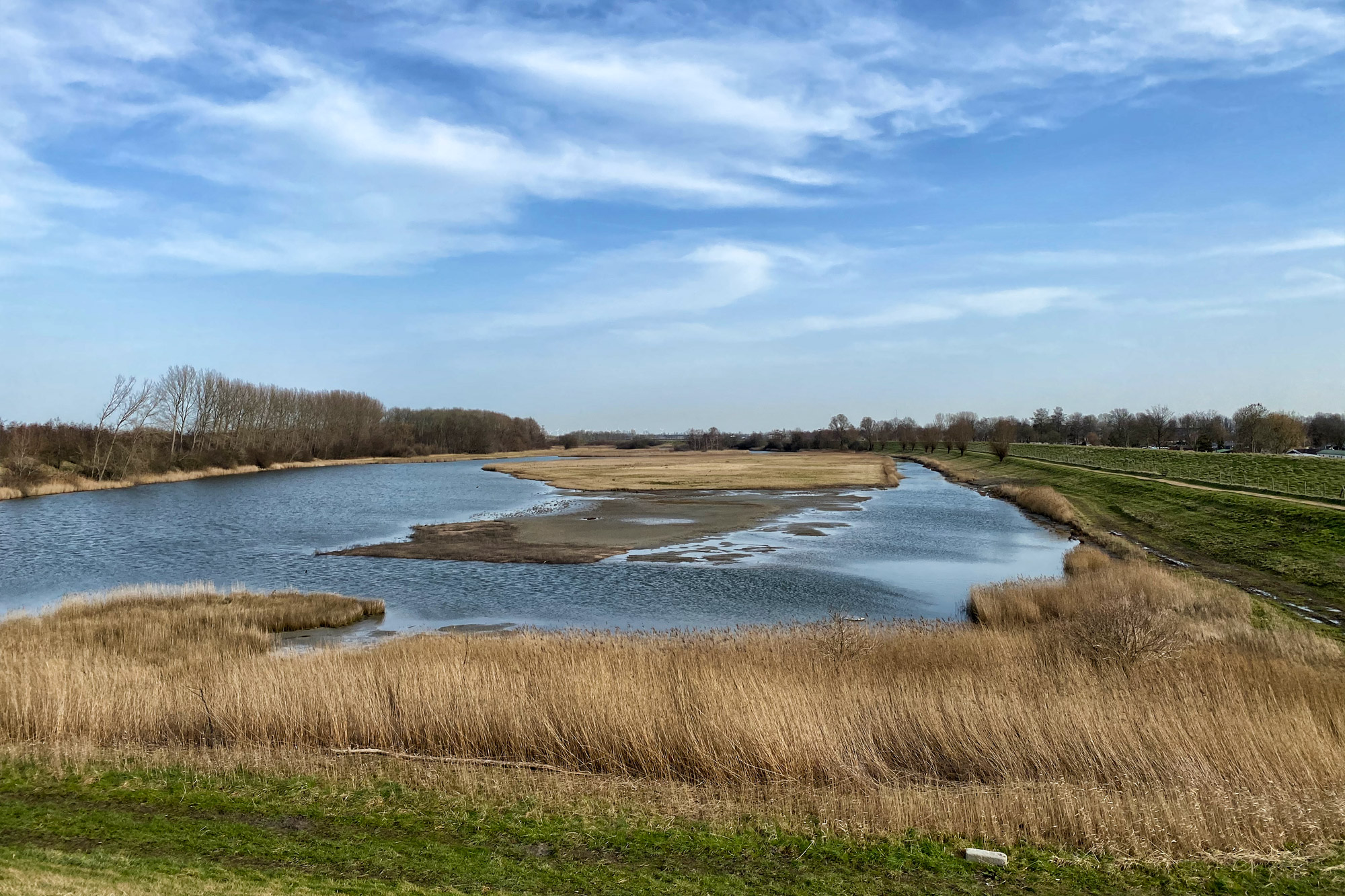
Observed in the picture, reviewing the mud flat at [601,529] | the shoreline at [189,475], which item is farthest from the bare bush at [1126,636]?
the shoreline at [189,475]

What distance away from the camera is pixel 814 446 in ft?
573

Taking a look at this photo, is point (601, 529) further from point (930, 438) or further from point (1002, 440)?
point (930, 438)

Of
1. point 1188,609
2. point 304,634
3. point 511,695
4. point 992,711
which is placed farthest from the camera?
point 304,634

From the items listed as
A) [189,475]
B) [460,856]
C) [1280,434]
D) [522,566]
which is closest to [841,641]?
[460,856]

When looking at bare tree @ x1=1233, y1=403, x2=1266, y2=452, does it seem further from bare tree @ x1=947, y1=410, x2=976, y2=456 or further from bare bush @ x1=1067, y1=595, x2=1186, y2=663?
bare bush @ x1=1067, y1=595, x2=1186, y2=663

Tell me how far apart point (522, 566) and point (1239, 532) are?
26444 millimetres

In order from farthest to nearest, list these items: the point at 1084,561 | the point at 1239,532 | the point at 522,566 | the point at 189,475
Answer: the point at 189,475
the point at 1239,532
the point at 522,566
the point at 1084,561

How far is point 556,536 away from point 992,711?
27.3m

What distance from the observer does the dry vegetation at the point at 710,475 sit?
6506cm

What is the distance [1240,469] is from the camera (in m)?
50.6

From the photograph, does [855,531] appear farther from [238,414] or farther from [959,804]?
[238,414]

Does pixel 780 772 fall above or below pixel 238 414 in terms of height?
below

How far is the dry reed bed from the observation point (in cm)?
789

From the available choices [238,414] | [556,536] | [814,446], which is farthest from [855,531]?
[814,446]
